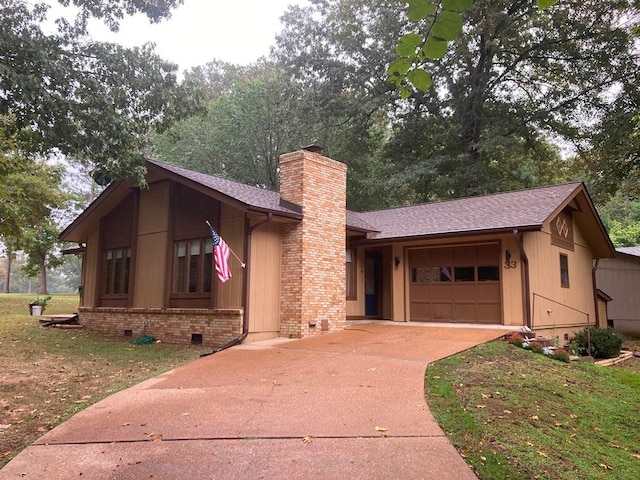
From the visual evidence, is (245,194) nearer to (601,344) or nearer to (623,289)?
(601,344)

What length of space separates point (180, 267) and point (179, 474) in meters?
8.51

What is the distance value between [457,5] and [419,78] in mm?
366

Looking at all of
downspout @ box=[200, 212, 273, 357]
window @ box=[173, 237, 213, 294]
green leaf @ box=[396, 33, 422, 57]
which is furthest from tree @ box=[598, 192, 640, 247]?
green leaf @ box=[396, 33, 422, 57]

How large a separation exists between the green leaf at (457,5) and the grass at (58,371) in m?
4.48

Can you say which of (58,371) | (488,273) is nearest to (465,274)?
(488,273)

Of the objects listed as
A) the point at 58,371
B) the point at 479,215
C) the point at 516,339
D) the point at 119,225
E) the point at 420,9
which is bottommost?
the point at 58,371

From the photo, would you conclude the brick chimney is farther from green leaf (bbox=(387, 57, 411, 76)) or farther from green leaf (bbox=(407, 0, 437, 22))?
green leaf (bbox=(407, 0, 437, 22))

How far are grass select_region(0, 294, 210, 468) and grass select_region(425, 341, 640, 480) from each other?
3.92 m

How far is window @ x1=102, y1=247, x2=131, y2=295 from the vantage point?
43.1ft

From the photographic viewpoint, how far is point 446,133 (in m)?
24.4

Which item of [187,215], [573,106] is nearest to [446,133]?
[573,106]

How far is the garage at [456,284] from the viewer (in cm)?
1182

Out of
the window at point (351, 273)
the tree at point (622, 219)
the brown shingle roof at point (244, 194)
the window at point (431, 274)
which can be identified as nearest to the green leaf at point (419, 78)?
the brown shingle roof at point (244, 194)

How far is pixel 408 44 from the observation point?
1.87 metres
